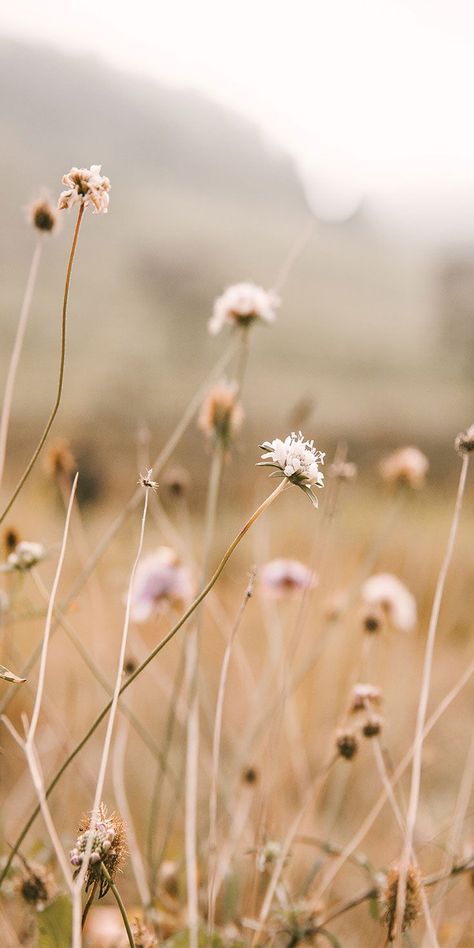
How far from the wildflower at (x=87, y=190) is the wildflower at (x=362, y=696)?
1.02 feet

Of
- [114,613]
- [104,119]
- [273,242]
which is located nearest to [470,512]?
[114,613]

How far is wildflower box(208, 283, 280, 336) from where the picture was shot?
55 centimetres

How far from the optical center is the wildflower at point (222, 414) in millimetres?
557

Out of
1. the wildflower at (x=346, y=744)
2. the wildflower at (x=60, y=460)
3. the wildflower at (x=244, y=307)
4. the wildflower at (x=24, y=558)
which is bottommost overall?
the wildflower at (x=346, y=744)

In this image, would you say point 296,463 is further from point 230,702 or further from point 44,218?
point 230,702

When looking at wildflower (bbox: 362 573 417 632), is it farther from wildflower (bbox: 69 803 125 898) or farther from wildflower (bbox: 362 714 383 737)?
wildflower (bbox: 69 803 125 898)

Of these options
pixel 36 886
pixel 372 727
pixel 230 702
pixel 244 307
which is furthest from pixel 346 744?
pixel 230 702

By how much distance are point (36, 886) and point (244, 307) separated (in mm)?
395

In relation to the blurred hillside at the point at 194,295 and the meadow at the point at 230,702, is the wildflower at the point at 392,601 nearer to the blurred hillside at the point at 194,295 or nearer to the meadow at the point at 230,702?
the meadow at the point at 230,702

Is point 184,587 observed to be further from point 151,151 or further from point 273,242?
point 151,151

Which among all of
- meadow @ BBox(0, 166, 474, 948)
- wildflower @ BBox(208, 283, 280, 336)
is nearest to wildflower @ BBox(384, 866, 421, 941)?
meadow @ BBox(0, 166, 474, 948)

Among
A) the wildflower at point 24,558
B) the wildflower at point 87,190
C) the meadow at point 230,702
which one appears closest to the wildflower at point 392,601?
the meadow at point 230,702

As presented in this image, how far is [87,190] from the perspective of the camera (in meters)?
0.34

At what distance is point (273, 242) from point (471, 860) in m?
2.33
